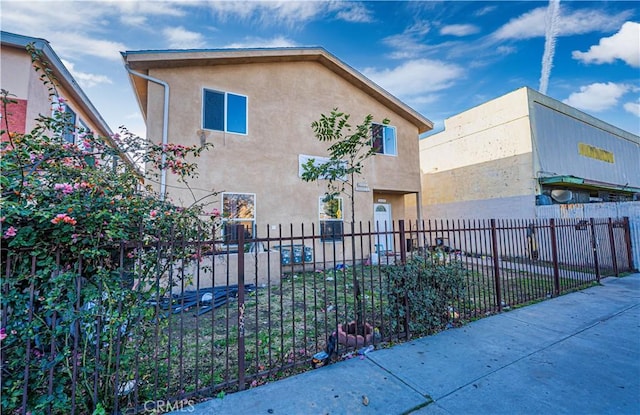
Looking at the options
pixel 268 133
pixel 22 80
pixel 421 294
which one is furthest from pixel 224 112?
pixel 421 294

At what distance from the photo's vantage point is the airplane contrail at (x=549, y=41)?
963 centimetres

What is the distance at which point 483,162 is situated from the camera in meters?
14.3

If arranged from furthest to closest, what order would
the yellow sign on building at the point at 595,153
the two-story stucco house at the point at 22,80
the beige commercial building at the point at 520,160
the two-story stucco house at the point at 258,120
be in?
the yellow sign on building at the point at 595,153, the beige commercial building at the point at 520,160, the two-story stucco house at the point at 258,120, the two-story stucco house at the point at 22,80

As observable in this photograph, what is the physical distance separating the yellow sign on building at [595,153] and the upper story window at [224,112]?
1792 cm

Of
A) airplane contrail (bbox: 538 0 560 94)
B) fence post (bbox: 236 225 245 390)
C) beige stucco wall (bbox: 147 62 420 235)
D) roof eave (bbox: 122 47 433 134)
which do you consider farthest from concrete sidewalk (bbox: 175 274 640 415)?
airplane contrail (bbox: 538 0 560 94)

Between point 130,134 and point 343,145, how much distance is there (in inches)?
123

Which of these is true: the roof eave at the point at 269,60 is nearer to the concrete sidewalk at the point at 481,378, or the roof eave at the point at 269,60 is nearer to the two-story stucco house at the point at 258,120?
the two-story stucco house at the point at 258,120

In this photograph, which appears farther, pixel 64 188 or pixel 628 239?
pixel 628 239

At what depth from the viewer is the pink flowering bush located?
2.17m

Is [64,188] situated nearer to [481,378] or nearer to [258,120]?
[481,378]

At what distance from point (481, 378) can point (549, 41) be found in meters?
15.5

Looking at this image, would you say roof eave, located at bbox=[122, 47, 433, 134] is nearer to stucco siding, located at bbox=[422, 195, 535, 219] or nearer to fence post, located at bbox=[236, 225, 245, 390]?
stucco siding, located at bbox=[422, 195, 535, 219]

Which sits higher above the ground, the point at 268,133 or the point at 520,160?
the point at 268,133

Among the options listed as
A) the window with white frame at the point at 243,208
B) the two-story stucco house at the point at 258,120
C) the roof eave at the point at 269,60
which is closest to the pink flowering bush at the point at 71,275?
the two-story stucco house at the point at 258,120
